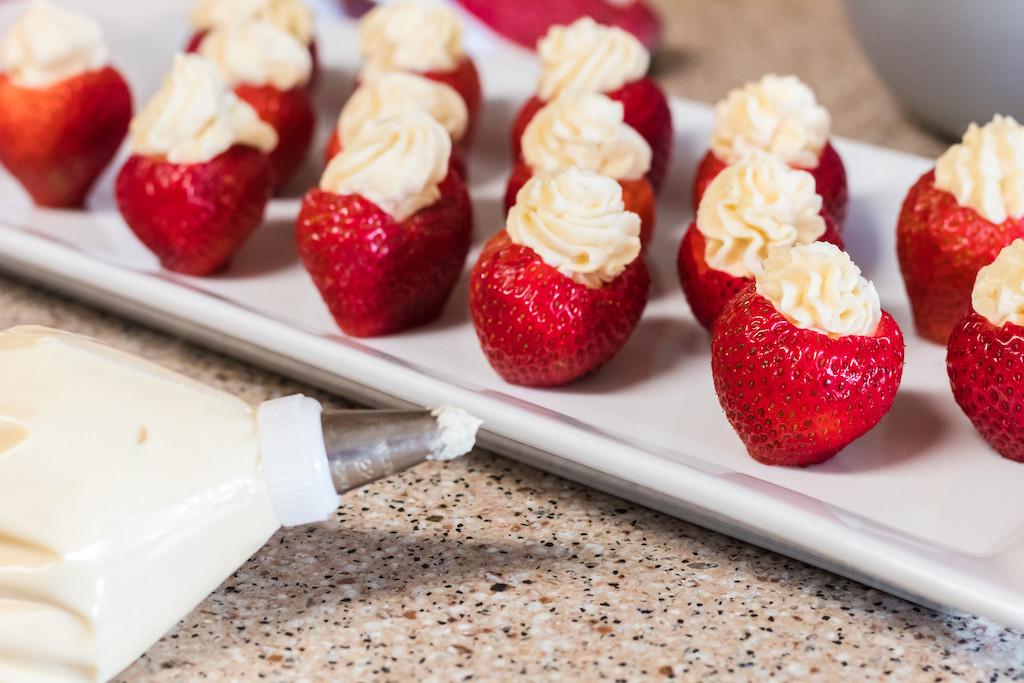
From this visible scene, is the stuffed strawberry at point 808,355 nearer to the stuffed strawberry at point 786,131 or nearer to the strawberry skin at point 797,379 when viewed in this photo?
the strawberry skin at point 797,379

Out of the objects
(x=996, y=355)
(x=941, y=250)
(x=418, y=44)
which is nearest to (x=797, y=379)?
(x=996, y=355)

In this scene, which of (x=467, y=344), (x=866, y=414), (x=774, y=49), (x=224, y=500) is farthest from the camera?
(x=774, y=49)

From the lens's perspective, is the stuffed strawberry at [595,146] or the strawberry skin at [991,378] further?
the stuffed strawberry at [595,146]

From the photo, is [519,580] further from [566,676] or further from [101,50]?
[101,50]

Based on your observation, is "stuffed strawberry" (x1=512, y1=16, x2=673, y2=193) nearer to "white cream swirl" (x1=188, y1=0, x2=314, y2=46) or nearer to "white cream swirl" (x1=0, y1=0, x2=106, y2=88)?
"white cream swirl" (x1=188, y1=0, x2=314, y2=46)

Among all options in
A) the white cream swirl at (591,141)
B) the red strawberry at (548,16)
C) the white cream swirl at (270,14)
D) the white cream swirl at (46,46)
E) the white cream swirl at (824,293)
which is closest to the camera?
the white cream swirl at (824,293)

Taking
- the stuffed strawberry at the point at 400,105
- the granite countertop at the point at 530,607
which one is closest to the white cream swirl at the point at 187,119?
the stuffed strawberry at the point at 400,105

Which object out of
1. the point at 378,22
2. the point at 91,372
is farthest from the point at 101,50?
the point at 91,372
